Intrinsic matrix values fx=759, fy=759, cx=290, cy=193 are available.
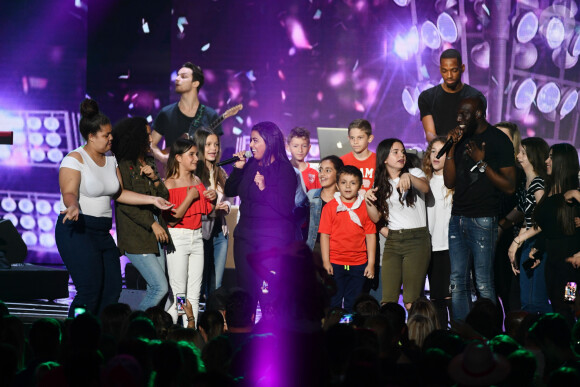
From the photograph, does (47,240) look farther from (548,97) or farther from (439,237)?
(548,97)

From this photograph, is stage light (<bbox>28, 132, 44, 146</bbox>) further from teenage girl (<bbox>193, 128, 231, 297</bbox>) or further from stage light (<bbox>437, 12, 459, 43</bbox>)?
stage light (<bbox>437, 12, 459, 43</bbox>)

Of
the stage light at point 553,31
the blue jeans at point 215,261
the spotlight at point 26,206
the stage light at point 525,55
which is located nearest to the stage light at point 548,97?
the stage light at point 525,55

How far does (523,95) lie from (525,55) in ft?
1.40

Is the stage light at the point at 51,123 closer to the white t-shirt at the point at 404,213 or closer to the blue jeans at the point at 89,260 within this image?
the blue jeans at the point at 89,260

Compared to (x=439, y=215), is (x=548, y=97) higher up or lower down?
higher up

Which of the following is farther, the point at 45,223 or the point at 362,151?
the point at 45,223

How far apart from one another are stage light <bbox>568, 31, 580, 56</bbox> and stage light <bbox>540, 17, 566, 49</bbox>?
0.36ft

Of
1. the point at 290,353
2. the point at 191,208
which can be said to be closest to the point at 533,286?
the point at 191,208

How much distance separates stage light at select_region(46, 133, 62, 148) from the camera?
8.71m

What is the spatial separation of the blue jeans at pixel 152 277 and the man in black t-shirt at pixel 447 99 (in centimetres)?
231

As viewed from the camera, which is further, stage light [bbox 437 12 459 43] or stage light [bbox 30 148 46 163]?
stage light [bbox 30 148 46 163]

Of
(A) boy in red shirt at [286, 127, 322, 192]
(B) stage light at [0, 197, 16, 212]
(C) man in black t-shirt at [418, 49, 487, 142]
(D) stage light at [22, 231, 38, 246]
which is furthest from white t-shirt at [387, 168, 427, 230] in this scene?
(B) stage light at [0, 197, 16, 212]

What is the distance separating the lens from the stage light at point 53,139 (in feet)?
28.6

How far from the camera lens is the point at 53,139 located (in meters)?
8.73
